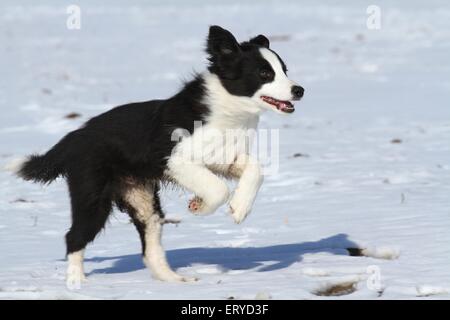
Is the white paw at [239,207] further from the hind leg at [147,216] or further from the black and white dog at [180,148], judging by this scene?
the hind leg at [147,216]

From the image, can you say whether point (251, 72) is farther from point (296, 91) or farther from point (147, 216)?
point (147, 216)

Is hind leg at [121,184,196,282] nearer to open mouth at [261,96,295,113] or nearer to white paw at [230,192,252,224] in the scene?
white paw at [230,192,252,224]

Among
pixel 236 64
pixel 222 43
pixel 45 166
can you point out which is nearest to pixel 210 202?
pixel 236 64

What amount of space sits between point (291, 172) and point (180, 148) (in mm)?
4265

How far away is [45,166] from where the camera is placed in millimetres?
5852

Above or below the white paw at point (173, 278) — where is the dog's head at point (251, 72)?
above

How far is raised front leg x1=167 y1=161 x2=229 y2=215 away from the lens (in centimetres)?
548

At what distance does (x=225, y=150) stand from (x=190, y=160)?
0.24 metres

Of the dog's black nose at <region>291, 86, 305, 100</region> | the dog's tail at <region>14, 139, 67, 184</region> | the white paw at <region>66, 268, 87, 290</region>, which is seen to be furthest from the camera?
the dog's tail at <region>14, 139, 67, 184</region>

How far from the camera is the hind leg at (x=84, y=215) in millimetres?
5621

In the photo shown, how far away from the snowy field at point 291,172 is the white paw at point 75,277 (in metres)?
0.08

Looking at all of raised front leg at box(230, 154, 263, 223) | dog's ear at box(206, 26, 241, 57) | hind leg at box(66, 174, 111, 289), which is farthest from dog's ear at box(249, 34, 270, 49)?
hind leg at box(66, 174, 111, 289)

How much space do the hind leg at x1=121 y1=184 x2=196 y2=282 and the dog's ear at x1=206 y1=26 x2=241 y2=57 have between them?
98 cm

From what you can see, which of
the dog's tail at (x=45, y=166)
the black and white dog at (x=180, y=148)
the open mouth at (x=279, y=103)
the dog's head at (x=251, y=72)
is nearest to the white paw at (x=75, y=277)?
the black and white dog at (x=180, y=148)
